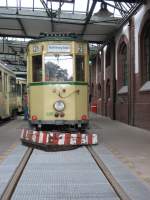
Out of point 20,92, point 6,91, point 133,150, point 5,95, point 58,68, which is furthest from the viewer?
point 20,92

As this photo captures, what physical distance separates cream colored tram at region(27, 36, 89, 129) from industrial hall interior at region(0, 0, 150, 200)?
0.11ft

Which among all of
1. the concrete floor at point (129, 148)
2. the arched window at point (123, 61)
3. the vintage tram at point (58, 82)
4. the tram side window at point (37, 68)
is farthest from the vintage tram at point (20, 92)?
the vintage tram at point (58, 82)

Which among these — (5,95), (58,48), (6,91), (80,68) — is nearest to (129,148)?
(80,68)

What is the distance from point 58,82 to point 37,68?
3.18 ft

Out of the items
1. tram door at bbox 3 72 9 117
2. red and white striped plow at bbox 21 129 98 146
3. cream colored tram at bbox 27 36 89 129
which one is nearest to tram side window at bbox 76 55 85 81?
cream colored tram at bbox 27 36 89 129

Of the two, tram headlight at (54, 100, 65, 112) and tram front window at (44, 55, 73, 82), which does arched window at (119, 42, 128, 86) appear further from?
tram headlight at (54, 100, 65, 112)

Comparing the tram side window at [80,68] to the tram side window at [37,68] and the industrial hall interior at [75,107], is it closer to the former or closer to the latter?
the industrial hall interior at [75,107]

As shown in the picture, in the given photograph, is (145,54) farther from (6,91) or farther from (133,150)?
(133,150)

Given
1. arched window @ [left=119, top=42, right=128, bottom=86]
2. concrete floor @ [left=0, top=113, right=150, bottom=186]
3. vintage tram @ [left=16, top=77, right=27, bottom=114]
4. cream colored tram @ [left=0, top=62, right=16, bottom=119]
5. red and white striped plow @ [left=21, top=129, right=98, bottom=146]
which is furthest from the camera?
vintage tram @ [left=16, top=77, right=27, bottom=114]

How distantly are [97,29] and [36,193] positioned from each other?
25.8m

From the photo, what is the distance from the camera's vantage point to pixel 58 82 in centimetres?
1908

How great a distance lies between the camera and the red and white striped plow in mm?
15531

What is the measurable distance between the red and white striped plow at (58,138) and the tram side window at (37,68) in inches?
125

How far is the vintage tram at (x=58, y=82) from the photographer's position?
1894 centimetres
